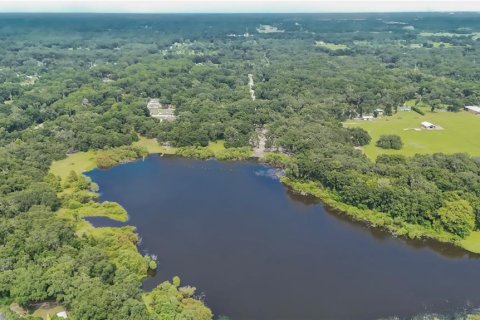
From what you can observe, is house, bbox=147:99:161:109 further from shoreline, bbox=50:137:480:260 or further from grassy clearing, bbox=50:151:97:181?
grassy clearing, bbox=50:151:97:181

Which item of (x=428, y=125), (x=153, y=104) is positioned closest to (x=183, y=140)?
(x=153, y=104)

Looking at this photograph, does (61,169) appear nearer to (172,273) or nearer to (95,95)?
(172,273)

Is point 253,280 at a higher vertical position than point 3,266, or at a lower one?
lower

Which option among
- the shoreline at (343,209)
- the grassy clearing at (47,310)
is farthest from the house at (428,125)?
the grassy clearing at (47,310)

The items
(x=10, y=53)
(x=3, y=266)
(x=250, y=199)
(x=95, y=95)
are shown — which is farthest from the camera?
(x=10, y=53)

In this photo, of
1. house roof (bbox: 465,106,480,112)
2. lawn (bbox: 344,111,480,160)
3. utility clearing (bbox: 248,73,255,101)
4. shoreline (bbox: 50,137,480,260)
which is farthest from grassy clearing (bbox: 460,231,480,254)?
utility clearing (bbox: 248,73,255,101)

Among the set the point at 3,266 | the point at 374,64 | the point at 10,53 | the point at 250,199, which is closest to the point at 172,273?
the point at 3,266
